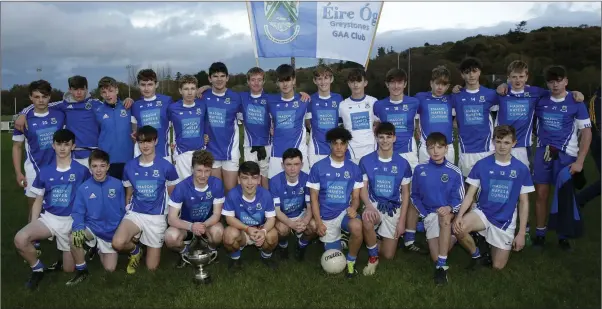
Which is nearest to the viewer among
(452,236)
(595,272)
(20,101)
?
(595,272)

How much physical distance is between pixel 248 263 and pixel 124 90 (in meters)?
53.5

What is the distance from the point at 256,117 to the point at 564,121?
3.52 meters

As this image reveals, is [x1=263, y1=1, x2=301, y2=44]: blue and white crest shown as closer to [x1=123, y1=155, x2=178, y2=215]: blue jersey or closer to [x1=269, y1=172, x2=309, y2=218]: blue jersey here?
[x1=269, y1=172, x2=309, y2=218]: blue jersey

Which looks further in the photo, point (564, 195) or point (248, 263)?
point (564, 195)

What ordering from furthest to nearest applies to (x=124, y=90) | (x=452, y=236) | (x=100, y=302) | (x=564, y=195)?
1. (x=124, y=90)
2. (x=564, y=195)
3. (x=452, y=236)
4. (x=100, y=302)

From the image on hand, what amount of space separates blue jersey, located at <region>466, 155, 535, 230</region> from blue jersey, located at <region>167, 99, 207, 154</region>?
309cm

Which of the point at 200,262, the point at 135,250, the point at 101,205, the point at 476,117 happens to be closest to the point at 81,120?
the point at 101,205

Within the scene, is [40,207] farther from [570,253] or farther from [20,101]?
[20,101]

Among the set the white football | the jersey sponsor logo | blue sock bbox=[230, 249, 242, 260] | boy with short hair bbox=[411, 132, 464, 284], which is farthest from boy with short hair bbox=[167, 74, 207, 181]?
the jersey sponsor logo

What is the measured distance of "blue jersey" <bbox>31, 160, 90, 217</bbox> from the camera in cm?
473

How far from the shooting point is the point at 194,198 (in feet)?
15.6

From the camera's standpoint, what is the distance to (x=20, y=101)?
48.2m

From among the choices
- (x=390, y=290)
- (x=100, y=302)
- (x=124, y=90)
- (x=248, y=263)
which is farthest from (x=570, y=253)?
(x=124, y=90)

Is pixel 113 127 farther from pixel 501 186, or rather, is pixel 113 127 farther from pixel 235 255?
pixel 501 186
